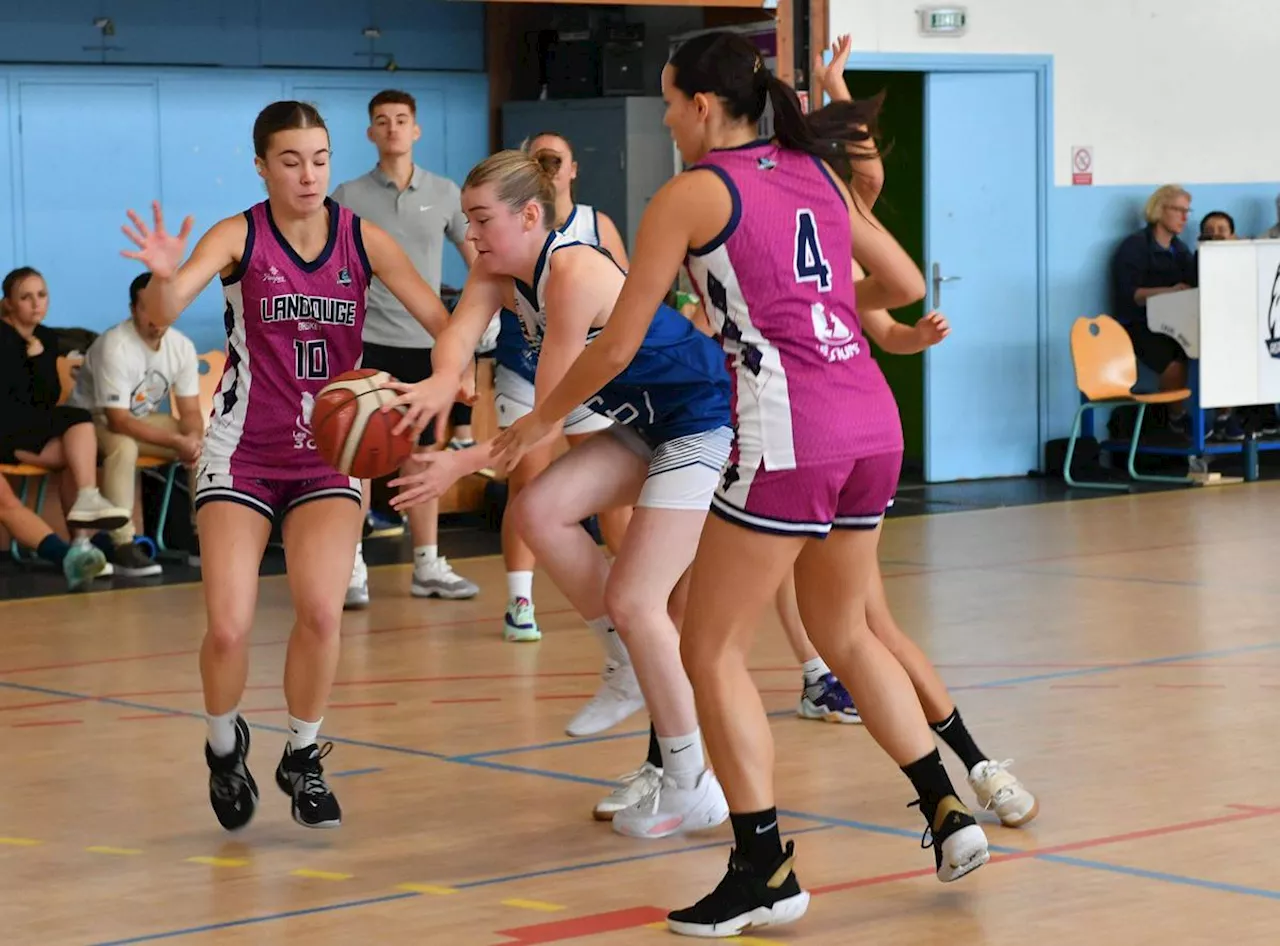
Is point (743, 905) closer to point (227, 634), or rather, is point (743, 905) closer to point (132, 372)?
point (227, 634)

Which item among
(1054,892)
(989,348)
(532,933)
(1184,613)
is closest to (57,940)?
(532,933)

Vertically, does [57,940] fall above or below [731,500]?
below

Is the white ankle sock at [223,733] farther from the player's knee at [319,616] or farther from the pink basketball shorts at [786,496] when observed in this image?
the pink basketball shorts at [786,496]

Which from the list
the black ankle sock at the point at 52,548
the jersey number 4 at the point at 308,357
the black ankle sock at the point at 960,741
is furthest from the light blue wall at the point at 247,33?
the black ankle sock at the point at 960,741

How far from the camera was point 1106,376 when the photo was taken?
12977 mm

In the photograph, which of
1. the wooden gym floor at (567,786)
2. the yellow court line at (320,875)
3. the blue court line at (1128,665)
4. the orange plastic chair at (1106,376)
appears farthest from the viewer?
the orange plastic chair at (1106,376)

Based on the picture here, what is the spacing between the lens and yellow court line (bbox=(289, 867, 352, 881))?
4531 mm

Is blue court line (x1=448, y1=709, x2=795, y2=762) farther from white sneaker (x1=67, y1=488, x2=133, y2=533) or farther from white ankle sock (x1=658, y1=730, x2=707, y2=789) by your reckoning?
white sneaker (x1=67, y1=488, x2=133, y2=533)

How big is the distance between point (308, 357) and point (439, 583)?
397 cm

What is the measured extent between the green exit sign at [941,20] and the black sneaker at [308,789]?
8966 mm

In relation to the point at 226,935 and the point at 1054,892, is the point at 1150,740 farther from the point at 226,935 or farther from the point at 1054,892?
the point at 226,935

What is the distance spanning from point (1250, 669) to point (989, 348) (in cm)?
686

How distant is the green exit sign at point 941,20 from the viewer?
12.9m

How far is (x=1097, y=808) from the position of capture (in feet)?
16.3
